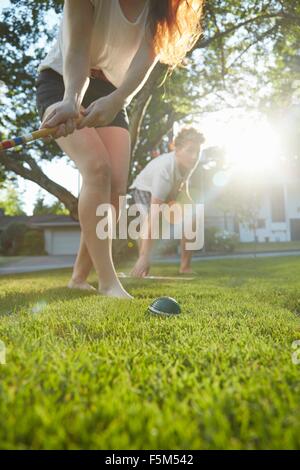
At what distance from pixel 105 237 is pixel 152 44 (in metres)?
1.29

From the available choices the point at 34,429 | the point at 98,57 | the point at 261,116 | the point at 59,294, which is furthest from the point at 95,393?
the point at 261,116

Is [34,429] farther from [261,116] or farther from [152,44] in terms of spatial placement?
[261,116]

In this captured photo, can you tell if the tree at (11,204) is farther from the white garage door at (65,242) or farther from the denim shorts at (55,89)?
the denim shorts at (55,89)

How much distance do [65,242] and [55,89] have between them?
27884 mm

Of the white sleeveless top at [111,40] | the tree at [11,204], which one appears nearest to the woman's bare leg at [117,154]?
the white sleeveless top at [111,40]

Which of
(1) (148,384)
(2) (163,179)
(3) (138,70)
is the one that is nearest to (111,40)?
(3) (138,70)

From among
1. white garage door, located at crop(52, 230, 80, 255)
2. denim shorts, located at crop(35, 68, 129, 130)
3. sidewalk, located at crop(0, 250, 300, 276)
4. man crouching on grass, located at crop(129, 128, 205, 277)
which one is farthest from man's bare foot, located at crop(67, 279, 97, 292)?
white garage door, located at crop(52, 230, 80, 255)

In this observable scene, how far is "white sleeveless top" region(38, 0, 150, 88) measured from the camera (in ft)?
8.38

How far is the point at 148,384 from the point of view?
1031 mm

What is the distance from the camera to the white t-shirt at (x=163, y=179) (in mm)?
5289

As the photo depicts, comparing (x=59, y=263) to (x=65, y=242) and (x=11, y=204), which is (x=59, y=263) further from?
(x=11, y=204)

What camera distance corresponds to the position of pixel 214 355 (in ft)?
4.28

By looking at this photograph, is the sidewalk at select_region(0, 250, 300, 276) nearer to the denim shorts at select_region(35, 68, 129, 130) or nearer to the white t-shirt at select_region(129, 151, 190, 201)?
the white t-shirt at select_region(129, 151, 190, 201)

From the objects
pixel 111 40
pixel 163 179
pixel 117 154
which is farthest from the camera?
pixel 163 179
